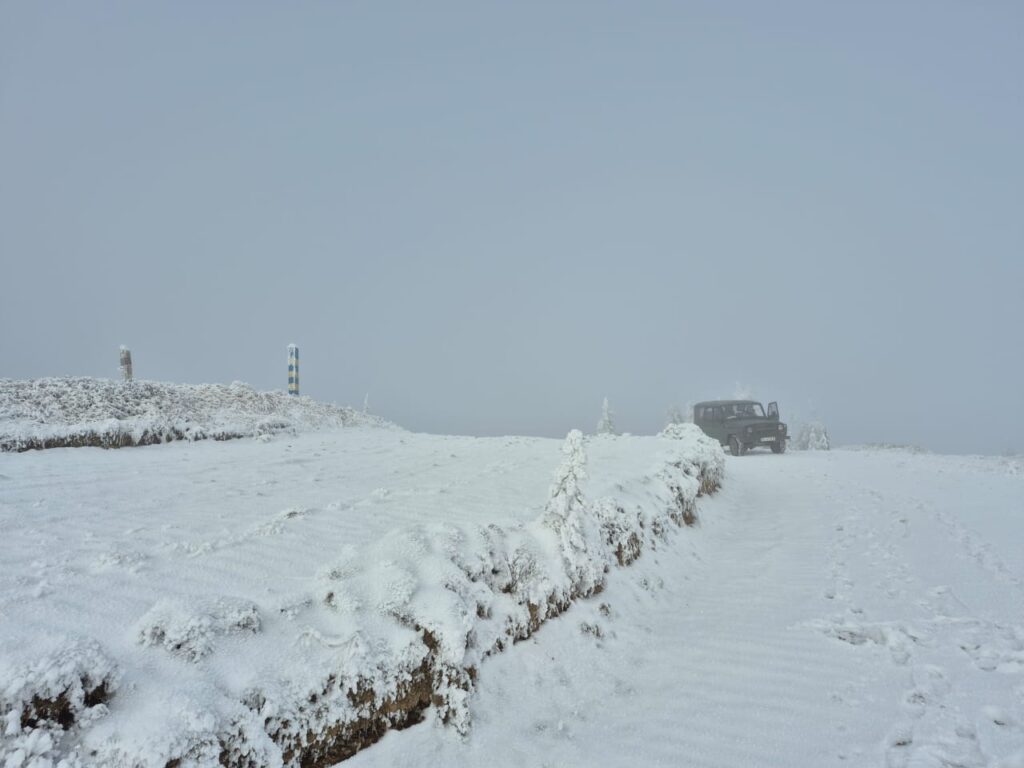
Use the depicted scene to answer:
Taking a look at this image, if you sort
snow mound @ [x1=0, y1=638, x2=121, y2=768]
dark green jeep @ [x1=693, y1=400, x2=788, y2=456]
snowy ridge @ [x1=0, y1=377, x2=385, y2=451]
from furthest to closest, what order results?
→ dark green jeep @ [x1=693, y1=400, x2=788, y2=456], snowy ridge @ [x1=0, y1=377, x2=385, y2=451], snow mound @ [x1=0, y1=638, x2=121, y2=768]

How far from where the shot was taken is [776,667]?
3939 mm

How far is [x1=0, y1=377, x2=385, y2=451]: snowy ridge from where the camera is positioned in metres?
8.23

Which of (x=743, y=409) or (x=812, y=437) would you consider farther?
(x=812, y=437)

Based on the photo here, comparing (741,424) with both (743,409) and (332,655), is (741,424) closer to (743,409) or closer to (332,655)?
(743,409)

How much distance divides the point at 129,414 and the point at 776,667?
10.9 meters

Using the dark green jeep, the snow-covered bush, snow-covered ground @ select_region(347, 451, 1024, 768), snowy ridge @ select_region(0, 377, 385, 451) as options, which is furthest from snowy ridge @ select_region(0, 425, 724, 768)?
the snow-covered bush

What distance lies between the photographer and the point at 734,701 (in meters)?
3.54

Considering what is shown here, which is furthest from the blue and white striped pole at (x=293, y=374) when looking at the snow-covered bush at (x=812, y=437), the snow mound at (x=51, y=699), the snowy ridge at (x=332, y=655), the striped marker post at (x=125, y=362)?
the snow-covered bush at (x=812, y=437)

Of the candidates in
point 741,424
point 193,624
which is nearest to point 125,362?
point 193,624

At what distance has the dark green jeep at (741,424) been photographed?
20.4 meters

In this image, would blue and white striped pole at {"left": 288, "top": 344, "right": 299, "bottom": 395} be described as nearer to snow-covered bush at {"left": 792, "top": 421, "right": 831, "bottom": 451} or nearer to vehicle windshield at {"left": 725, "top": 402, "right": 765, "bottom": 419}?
vehicle windshield at {"left": 725, "top": 402, "right": 765, "bottom": 419}

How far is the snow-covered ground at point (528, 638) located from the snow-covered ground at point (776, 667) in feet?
0.06

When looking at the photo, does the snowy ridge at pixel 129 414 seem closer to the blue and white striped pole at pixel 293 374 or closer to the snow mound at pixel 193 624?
the blue and white striped pole at pixel 293 374

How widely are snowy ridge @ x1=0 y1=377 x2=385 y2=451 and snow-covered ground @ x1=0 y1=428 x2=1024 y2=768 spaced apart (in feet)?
3.81
